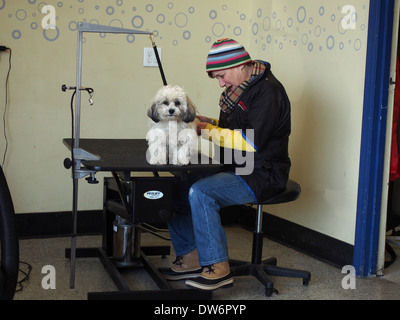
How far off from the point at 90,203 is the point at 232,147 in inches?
53.1

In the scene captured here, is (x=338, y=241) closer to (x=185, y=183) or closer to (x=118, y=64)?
(x=185, y=183)

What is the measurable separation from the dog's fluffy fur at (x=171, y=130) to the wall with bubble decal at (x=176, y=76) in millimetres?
1021

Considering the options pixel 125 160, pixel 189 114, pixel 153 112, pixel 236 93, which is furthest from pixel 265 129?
pixel 125 160

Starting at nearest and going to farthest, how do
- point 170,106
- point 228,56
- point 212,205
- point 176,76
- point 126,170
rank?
point 126,170, point 170,106, point 212,205, point 228,56, point 176,76

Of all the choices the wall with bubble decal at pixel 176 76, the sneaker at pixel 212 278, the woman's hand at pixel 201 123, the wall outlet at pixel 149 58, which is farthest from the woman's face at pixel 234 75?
the wall outlet at pixel 149 58

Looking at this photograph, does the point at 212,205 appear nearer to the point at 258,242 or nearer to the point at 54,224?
the point at 258,242

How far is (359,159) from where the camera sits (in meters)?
2.86

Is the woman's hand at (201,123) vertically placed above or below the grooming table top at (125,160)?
above

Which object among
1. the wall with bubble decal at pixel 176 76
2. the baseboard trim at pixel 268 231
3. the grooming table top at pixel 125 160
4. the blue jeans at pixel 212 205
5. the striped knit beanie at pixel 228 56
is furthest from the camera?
the baseboard trim at pixel 268 231

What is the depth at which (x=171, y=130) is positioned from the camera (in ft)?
7.52

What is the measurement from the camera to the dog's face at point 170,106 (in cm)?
228

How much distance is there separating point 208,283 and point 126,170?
0.65 metres

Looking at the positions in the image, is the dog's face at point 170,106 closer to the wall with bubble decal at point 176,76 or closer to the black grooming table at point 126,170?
the black grooming table at point 126,170
